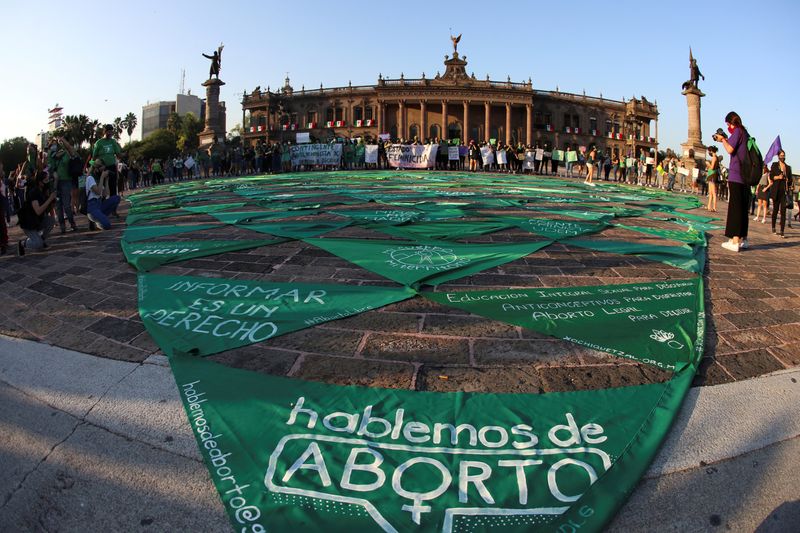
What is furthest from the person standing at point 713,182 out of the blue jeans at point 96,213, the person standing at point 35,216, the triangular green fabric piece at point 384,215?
the person standing at point 35,216

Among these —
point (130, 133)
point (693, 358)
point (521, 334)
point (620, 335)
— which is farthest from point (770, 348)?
point (130, 133)

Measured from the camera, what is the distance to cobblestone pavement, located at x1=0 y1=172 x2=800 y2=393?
232cm

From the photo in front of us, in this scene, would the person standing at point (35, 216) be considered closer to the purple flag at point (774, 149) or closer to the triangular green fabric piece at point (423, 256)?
the triangular green fabric piece at point (423, 256)

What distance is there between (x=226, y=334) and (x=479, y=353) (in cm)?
145

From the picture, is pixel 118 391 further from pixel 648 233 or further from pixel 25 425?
pixel 648 233

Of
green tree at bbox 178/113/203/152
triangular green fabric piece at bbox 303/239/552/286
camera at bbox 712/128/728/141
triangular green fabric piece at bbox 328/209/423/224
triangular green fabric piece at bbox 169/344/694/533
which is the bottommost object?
triangular green fabric piece at bbox 169/344/694/533

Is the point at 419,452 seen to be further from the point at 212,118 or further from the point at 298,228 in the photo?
the point at 212,118

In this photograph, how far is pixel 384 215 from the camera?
7.32m

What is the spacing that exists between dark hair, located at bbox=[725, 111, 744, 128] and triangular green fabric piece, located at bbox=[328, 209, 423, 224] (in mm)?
4145

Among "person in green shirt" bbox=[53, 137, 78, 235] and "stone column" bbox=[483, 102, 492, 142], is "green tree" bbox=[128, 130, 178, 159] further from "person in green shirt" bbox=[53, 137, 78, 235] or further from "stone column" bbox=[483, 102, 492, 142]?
"person in green shirt" bbox=[53, 137, 78, 235]

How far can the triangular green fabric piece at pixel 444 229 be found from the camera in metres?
5.66

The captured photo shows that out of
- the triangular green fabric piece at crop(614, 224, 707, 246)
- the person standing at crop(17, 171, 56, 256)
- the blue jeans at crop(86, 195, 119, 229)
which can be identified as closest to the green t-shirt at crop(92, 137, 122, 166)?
the blue jeans at crop(86, 195, 119, 229)

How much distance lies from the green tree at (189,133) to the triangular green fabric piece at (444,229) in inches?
2960

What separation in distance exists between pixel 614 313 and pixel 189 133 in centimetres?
8666
